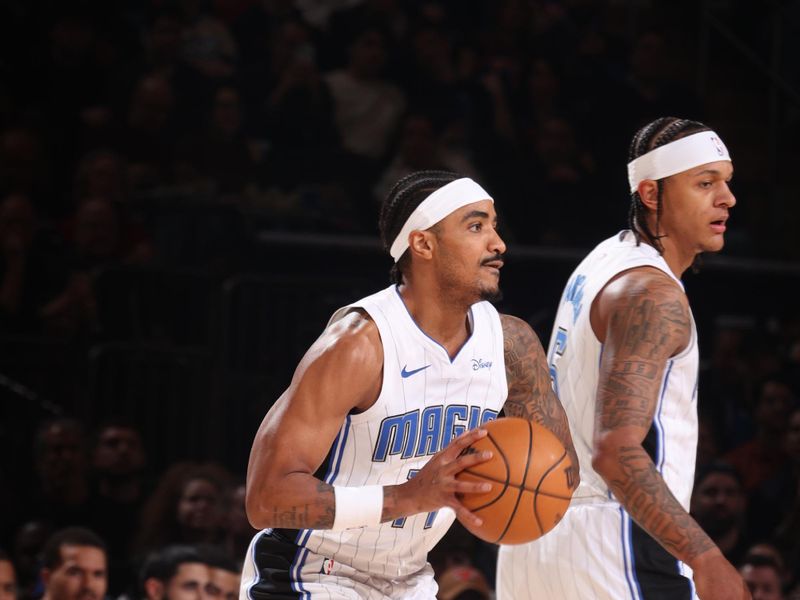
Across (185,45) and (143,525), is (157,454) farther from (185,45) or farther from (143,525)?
(185,45)

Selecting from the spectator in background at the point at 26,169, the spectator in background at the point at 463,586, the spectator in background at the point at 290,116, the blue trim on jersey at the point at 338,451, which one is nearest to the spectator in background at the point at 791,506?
the spectator in background at the point at 463,586

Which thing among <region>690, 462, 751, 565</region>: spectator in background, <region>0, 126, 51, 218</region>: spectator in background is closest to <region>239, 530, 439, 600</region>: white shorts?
<region>690, 462, 751, 565</region>: spectator in background

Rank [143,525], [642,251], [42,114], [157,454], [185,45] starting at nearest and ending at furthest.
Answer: [642,251]
[143,525]
[157,454]
[42,114]
[185,45]

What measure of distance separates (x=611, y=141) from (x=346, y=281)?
2.90 metres

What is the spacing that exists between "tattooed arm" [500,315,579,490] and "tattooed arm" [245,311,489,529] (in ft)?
1.63

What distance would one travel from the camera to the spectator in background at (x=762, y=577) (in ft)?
20.4

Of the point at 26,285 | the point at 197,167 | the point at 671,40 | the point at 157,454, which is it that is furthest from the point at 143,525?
the point at 671,40

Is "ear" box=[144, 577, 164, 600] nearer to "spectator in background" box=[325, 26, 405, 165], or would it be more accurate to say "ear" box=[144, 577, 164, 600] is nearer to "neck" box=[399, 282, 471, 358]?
"neck" box=[399, 282, 471, 358]

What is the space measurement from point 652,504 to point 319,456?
35.4 inches

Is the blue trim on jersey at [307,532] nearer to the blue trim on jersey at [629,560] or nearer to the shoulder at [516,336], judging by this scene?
the shoulder at [516,336]

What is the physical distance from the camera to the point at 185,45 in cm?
932

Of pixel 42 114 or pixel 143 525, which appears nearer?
pixel 143 525

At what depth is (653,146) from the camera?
13.5ft

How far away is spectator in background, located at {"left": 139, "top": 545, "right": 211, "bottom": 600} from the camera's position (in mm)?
5727
